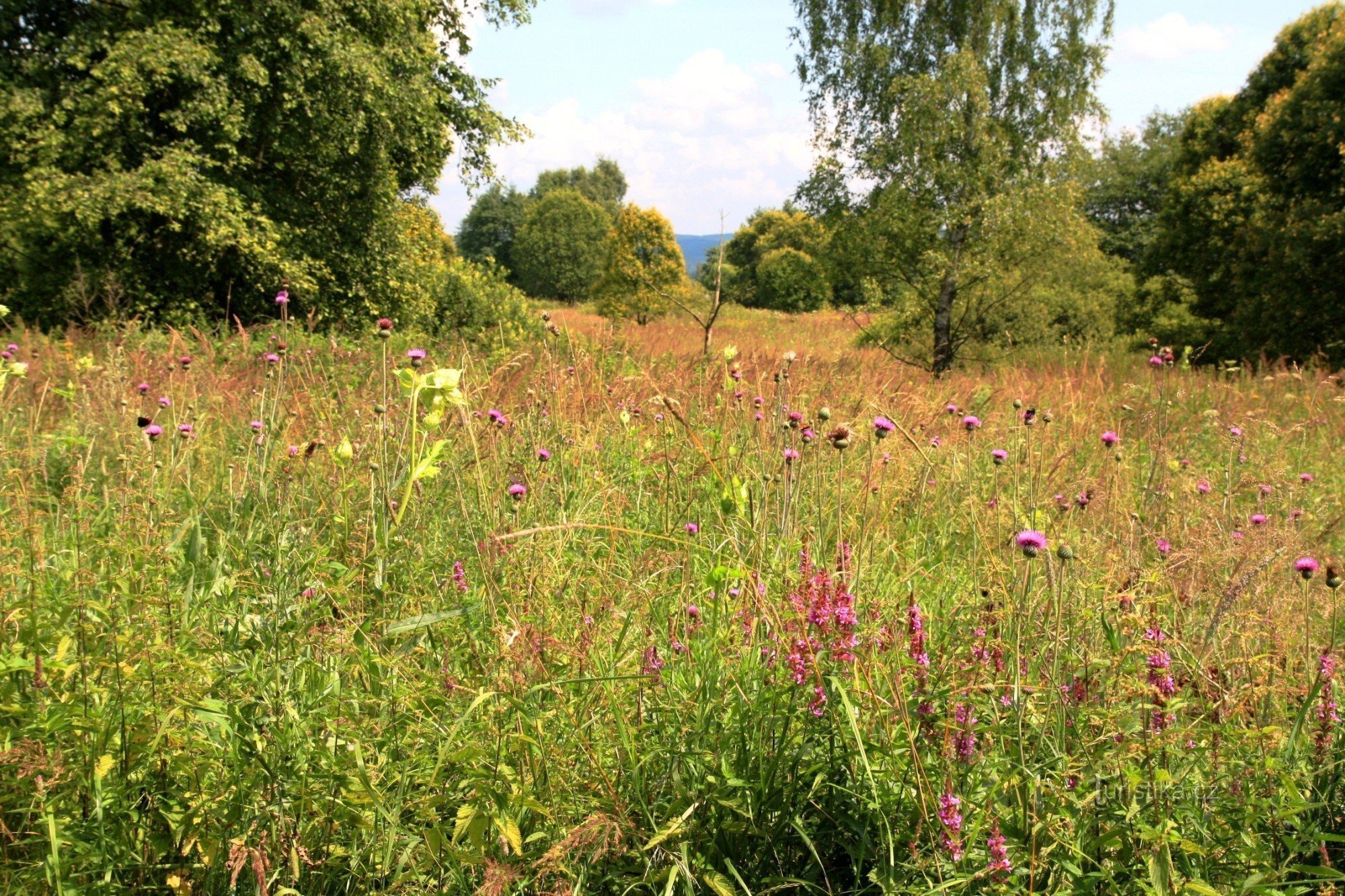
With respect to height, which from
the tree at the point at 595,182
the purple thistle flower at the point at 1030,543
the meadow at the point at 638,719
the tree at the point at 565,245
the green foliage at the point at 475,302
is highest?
the tree at the point at 595,182

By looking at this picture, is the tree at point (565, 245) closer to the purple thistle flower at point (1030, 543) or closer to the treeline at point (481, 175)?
the treeline at point (481, 175)

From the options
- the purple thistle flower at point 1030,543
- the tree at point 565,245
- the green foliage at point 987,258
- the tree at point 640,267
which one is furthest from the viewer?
the tree at point 565,245

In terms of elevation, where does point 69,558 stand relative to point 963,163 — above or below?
below

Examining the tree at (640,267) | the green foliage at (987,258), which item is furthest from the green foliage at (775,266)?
the green foliage at (987,258)

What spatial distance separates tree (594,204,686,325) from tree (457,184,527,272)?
114 ft

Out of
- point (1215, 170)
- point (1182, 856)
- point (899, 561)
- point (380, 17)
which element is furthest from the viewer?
point (1215, 170)

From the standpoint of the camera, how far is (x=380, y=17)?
Result: 10.7 m

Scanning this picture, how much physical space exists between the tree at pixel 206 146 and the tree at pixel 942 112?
526 centimetres

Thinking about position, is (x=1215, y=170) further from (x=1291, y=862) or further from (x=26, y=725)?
(x=26, y=725)

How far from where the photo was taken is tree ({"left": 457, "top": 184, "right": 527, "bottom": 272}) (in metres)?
65.8

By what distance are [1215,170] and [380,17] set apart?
14460mm

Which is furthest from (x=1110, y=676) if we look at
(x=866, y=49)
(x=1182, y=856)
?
(x=866, y=49)

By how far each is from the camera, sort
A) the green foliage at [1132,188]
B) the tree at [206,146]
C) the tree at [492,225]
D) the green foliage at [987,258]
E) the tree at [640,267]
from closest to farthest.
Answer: the tree at [206,146] → the green foliage at [987,258] → the tree at [640,267] → the green foliage at [1132,188] → the tree at [492,225]

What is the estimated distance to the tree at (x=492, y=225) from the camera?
65.8m
